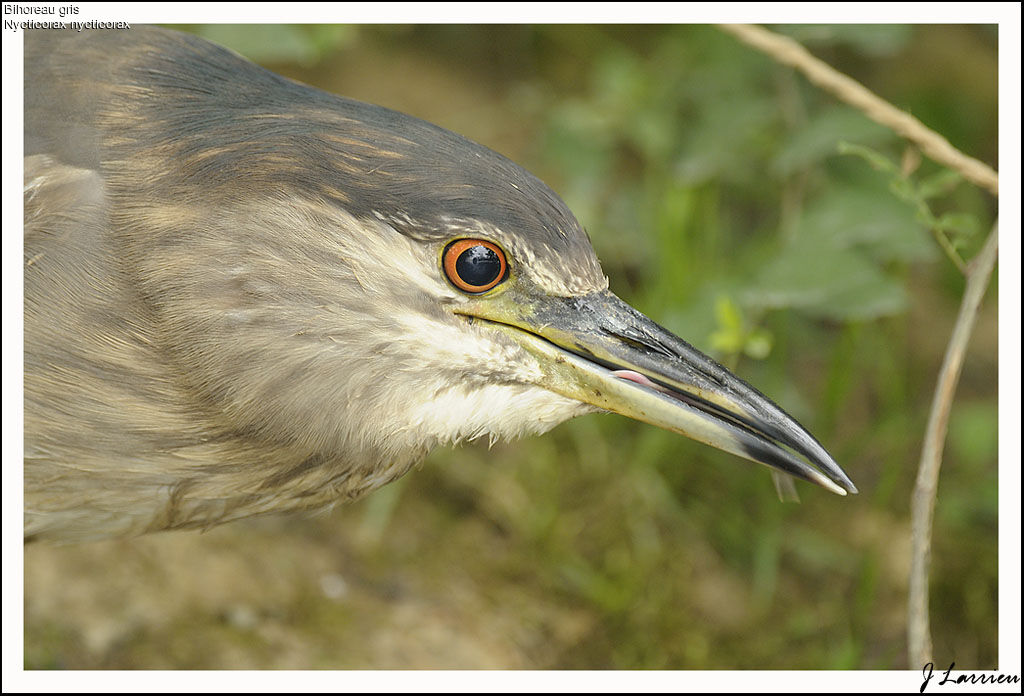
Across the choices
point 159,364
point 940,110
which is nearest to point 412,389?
point 159,364

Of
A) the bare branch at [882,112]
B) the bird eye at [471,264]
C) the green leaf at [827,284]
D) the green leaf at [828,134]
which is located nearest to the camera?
the bird eye at [471,264]

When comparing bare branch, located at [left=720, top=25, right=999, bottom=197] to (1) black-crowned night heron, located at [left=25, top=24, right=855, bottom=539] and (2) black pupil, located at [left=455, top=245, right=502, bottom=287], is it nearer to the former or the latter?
(1) black-crowned night heron, located at [left=25, top=24, right=855, bottom=539]

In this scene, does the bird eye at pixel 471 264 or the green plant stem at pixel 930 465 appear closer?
the bird eye at pixel 471 264

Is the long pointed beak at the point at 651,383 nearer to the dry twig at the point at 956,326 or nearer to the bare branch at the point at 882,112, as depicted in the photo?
the dry twig at the point at 956,326

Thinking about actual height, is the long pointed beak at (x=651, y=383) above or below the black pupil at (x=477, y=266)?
below

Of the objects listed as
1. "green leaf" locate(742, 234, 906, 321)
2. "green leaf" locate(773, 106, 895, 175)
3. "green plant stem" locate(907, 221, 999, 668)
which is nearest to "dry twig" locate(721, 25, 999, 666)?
"green plant stem" locate(907, 221, 999, 668)

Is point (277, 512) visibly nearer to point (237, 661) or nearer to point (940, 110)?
point (237, 661)

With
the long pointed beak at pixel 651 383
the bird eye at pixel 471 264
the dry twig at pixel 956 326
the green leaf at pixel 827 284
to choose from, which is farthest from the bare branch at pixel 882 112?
the bird eye at pixel 471 264

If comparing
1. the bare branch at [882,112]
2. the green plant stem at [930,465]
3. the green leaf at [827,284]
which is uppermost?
the bare branch at [882,112]
